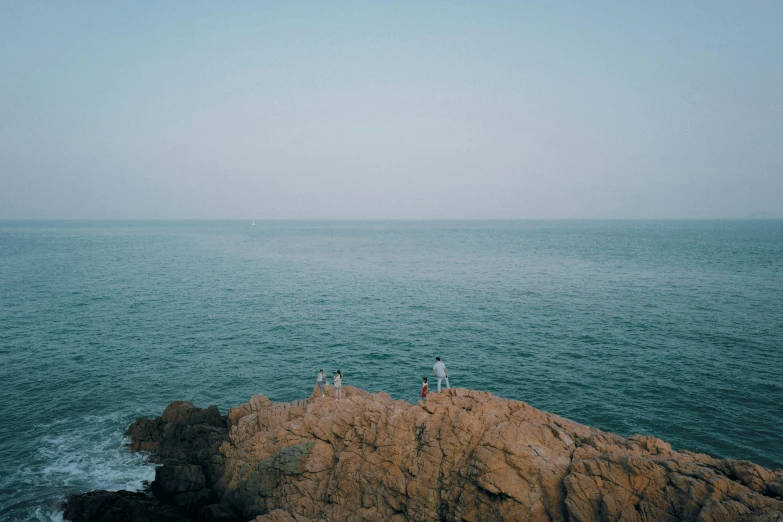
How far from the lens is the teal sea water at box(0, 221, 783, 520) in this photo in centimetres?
3325

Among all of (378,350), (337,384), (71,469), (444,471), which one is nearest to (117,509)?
(71,469)

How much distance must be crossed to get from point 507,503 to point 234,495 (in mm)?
14996

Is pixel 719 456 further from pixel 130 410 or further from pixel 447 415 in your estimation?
pixel 130 410

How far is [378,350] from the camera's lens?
1994 inches

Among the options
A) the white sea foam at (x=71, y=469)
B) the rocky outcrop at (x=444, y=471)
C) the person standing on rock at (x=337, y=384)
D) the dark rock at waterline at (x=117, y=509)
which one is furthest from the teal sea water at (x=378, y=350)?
the person standing on rock at (x=337, y=384)

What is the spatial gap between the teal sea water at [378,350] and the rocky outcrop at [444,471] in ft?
25.0

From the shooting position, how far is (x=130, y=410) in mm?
38156

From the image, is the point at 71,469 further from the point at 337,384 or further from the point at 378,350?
the point at 378,350

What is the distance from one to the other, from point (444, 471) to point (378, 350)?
96.3 feet

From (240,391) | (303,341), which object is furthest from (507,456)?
(303,341)

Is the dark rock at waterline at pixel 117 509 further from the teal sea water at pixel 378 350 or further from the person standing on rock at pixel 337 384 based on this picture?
the person standing on rock at pixel 337 384

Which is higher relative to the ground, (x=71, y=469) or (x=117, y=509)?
(x=117, y=509)

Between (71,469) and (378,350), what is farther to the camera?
(378,350)

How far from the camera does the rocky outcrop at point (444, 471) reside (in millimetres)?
17031
